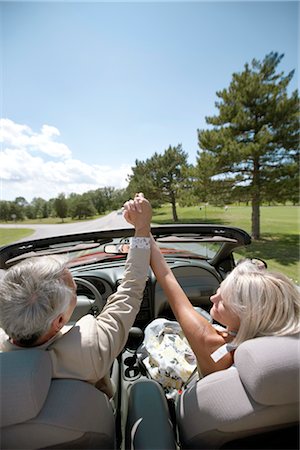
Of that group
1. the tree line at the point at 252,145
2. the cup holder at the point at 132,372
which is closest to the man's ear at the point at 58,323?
the cup holder at the point at 132,372

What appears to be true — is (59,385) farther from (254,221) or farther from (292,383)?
(254,221)

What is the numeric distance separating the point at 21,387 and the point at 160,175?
22.1 m

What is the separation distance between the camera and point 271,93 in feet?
39.0

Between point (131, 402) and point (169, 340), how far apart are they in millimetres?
Answer: 774

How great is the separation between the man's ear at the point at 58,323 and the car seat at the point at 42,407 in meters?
0.13

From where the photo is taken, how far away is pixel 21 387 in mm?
722

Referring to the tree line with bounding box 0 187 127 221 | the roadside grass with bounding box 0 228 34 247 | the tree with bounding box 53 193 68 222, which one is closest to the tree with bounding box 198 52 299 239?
the roadside grass with bounding box 0 228 34 247

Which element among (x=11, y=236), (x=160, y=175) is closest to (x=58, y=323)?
(x=160, y=175)

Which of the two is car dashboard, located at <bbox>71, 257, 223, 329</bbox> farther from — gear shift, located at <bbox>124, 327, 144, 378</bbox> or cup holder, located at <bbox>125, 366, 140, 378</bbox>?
cup holder, located at <bbox>125, 366, 140, 378</bbox>

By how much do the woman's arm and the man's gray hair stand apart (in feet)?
1.88

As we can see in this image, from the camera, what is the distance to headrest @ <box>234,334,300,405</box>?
0.78 m

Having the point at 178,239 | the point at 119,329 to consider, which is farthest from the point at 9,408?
the point at 178,239

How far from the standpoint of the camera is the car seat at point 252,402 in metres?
0.79

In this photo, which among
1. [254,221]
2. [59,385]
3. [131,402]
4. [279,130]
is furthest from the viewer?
[254,221]
